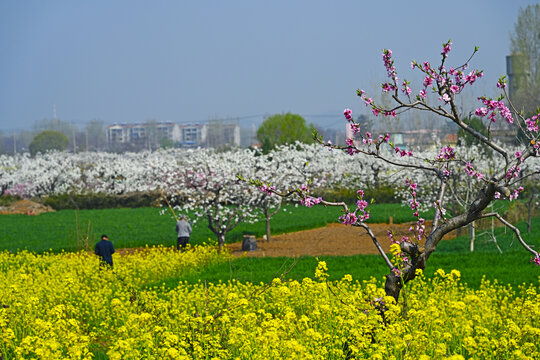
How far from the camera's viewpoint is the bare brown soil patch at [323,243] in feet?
71.1

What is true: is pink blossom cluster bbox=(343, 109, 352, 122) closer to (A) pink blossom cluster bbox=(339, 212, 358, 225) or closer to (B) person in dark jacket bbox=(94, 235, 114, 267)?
(A) pink blossom cluster bbox=(339, 212, 358, 225)

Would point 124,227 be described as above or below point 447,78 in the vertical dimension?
below

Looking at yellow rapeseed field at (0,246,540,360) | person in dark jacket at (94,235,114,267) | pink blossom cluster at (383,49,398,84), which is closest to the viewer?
yellow rapeseed field at (0,246,540,360)

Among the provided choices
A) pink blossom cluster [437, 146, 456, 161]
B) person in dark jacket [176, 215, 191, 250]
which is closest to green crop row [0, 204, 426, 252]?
person in dark jacket [176, 215, 191, 250]

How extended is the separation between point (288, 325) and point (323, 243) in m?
16.5

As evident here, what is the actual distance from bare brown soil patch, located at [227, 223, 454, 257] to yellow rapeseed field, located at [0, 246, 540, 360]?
862 cm

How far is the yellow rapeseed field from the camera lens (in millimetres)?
6023

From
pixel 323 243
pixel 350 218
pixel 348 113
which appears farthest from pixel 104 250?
pixel 348 113

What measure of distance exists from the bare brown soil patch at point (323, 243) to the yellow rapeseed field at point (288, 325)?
28.3ft

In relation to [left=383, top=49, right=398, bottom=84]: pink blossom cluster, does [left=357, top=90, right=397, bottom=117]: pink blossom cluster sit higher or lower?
lower

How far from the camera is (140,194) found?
153 ft

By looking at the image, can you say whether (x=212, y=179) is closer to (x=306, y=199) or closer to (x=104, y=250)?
(x=104, y=250)

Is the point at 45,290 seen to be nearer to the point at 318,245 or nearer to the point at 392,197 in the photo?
the point at 318,245

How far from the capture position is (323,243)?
78.4 ft
